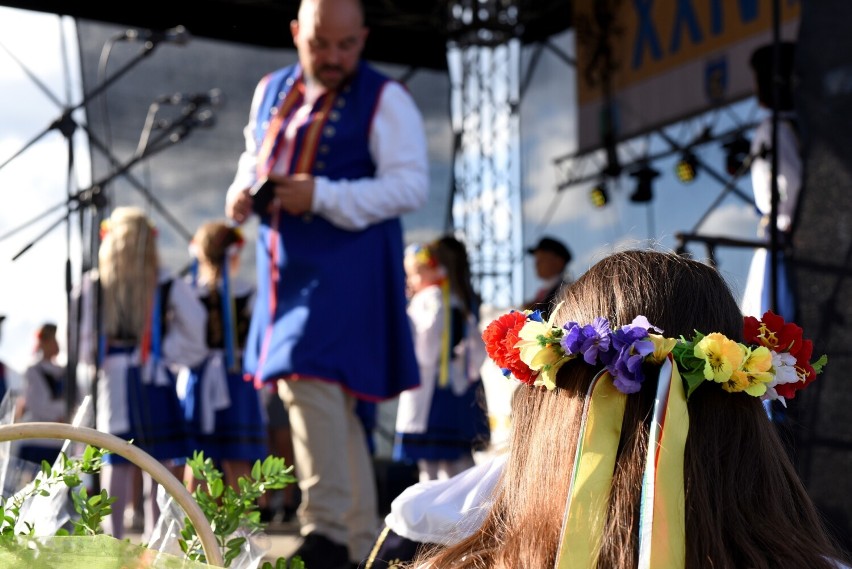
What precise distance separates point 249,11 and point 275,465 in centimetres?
561

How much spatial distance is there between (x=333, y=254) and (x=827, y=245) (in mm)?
1369

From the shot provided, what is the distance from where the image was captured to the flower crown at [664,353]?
3.17 ft

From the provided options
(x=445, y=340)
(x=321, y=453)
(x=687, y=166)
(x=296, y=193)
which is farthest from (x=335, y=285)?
(x=687, y=166)

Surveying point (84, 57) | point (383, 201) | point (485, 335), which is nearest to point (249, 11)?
point (84, 57)

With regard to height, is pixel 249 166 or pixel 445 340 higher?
pixel 249 166

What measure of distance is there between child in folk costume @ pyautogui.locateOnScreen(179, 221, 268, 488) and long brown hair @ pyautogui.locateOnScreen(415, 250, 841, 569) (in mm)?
4111

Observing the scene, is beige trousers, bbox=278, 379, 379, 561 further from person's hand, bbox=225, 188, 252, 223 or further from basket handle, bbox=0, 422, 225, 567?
basket handle, bbox=0, 422, 225, 567

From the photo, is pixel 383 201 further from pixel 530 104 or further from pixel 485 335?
pixel 530 104

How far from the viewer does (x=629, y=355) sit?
0.96 m

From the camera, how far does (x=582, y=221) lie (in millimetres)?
8414

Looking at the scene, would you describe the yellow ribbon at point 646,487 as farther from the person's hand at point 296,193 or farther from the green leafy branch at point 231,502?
the person's hand at point 296,193

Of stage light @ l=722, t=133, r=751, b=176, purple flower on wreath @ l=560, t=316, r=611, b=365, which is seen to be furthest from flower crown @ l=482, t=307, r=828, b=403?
stage light @ l=722, t=133, r=751, b=176

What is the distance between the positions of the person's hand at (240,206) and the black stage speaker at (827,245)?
154 cm

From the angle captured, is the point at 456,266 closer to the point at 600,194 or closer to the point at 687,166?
the point at 687,166
